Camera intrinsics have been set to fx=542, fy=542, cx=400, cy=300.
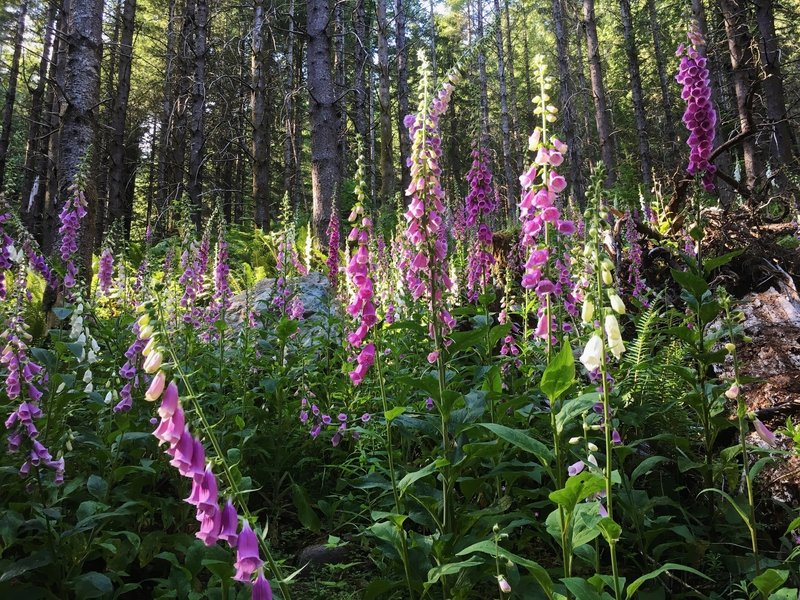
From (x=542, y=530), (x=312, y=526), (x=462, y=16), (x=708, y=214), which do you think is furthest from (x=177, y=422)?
(x=462, y=16)

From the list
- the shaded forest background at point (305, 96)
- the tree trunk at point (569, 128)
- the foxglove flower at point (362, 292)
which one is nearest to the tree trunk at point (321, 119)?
the shaded forest background at point (305, 96)

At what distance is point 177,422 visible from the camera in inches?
51.4

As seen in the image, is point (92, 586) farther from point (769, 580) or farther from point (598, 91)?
point (598, 91)

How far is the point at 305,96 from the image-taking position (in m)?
19.3

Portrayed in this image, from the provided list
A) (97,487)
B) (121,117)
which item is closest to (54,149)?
(121,117)

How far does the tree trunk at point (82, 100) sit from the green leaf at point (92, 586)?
15.3 feet

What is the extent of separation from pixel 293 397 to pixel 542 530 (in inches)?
87.8

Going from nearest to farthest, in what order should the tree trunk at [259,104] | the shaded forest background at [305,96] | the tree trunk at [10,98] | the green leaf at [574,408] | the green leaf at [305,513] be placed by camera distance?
the green leaf at [574,408], the green leaf at [305,513], the shaded forest background at [305,96], the tree trunk at [259,104], the tree trunk at [10,98]

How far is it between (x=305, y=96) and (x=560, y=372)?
1949 centimetres

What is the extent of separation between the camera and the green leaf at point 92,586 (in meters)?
1.84

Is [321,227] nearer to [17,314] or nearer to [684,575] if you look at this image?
[17,314]

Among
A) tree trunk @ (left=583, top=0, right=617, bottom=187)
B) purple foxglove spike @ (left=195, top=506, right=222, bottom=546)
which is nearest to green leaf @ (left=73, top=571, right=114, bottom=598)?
purple foxglove spike @ (left=195, top=506, right=222, bottom=546)

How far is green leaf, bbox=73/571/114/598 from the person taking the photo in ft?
6.03

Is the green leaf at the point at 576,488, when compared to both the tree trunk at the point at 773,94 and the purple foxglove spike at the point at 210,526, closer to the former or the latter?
the purple foxglove spike at the point at 210,526
